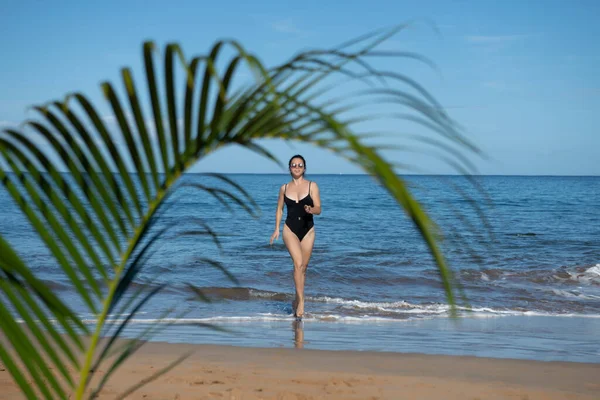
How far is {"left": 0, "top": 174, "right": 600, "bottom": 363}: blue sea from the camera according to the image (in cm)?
694

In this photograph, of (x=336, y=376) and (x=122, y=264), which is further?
(x=336, y=376)

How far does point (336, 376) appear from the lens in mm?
5184

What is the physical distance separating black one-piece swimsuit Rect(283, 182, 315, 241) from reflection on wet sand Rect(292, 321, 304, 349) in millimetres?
1132

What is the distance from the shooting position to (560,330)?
810 centimetres

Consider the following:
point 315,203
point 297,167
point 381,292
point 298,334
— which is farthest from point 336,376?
point 381,292

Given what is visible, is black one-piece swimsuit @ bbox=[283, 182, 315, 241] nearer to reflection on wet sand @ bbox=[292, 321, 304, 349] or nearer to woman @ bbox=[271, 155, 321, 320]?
woman @ bbox=[271, 155, 321, 320]

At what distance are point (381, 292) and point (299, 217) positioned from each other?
393 cm

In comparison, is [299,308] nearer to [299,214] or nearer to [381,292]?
[299,214]

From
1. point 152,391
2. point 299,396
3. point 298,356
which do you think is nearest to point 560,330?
point 298,356

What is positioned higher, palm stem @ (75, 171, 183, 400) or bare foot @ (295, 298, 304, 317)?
palm stem @ (75, 171, 183, 400)

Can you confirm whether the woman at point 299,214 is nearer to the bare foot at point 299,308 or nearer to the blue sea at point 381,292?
the bare foot at point 299,308

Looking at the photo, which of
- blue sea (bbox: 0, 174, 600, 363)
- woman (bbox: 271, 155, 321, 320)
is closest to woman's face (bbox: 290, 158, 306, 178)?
woman (bbox: 271, 155, 321, 320)

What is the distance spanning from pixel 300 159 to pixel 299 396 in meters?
3.84

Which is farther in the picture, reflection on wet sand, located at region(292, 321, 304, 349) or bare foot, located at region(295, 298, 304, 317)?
bare foot, located at region(295, 298, 304, 317)
